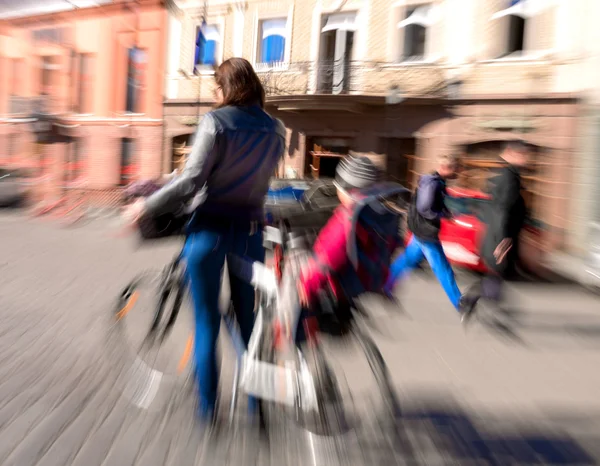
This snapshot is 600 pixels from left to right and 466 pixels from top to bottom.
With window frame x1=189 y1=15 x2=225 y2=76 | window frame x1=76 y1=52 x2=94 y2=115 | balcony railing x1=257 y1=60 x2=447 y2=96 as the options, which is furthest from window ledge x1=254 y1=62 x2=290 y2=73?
window frame x1=76 y1=52 x2=94 y2=115

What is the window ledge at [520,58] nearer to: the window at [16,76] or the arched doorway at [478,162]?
the arched doorway at [478,162]

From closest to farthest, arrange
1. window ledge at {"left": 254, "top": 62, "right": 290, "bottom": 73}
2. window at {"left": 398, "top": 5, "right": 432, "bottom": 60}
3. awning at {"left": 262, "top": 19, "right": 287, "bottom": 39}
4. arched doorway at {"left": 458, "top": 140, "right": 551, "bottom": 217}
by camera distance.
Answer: arched doorway at {"left": 458, "top": 140, "right": 551, "bottom": 217} → window at {"left": 398, "top": 5, "right": 432, "bottom": 60} → window ledge at {"left": 254, "top": 62, "right": 290, "bottom": 73} → awning at {"left": 262, "top": 19, "right": 287, "bottom": 39}

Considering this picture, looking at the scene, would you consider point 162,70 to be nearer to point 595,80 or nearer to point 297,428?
point 595,80

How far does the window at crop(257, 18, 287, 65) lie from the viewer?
58.0 ft

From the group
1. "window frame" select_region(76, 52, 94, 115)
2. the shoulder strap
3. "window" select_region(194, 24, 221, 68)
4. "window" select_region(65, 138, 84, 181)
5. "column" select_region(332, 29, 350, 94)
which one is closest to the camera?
the shoulder strap

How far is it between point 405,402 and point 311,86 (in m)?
14.0

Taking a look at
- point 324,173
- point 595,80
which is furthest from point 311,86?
point 595,80

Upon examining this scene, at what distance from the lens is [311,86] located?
16719mm

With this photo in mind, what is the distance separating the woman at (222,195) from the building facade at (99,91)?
1766 centimetres

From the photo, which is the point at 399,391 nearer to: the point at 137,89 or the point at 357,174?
the point at 357,174

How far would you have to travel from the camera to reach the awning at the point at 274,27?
17655 millimetres

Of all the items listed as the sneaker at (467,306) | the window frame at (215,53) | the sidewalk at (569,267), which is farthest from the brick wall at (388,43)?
the sneaker at (467,306)

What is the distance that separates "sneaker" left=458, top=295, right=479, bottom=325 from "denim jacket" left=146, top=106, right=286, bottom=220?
9.91 ft

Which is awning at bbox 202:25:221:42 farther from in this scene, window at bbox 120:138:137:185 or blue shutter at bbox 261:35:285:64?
window at bbox 120:138:137:185
